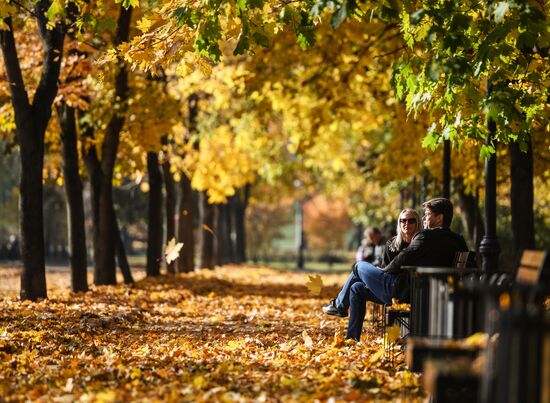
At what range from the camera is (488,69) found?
8836 millimetres

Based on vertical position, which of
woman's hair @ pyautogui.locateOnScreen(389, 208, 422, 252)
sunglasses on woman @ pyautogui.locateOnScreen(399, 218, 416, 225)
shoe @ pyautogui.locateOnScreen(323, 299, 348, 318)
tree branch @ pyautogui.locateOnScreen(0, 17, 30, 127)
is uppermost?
tree branch @ pyautogui.locateOnScreen(0, 17, 30, 127)

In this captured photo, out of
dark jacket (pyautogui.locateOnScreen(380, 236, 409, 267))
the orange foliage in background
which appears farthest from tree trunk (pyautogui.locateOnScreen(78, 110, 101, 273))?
the orange foliage in background

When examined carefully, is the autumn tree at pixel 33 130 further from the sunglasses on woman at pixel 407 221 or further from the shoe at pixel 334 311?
the sunglasses on woman at pixel 407 221

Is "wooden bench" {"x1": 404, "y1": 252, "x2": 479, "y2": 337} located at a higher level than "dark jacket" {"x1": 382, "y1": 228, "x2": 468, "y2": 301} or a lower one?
lower

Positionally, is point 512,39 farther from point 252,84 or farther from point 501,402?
point 252,84

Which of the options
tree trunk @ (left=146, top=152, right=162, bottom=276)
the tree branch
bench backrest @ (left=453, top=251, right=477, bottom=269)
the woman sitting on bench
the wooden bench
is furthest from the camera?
tree trunk @ (left=146, top=152, right=162, bottom=276)

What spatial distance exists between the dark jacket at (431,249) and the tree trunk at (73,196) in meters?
9.10

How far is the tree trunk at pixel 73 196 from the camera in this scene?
16.7 meters

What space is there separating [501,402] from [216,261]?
33.6 m

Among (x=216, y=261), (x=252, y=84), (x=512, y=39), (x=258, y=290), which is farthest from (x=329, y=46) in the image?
(x=216, y=261)

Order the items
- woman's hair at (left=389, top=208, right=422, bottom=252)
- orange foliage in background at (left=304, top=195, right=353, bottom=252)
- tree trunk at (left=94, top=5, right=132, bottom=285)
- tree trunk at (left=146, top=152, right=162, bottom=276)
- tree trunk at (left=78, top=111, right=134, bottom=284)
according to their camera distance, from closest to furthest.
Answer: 1. woman's hair at (left=389, top=208, right=422, bottom=252)
2. tree trunk at (left=78, top=111, right=134, bottom=284)
3. tree trunk at (left=94, top=5, right=132, bottom=285)
4. tree trunk at (left=146, top=152, right=162, bottom=276)
5. orange foliage in background at (left=304, top=195, right=353, bottom=252)

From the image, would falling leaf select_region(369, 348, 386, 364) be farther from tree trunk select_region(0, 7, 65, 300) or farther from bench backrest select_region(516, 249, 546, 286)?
tree trunk select_region(0, 7, 65, 300)

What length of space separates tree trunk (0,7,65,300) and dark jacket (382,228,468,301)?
7.13 meters

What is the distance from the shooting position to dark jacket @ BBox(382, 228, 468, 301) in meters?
9.09
